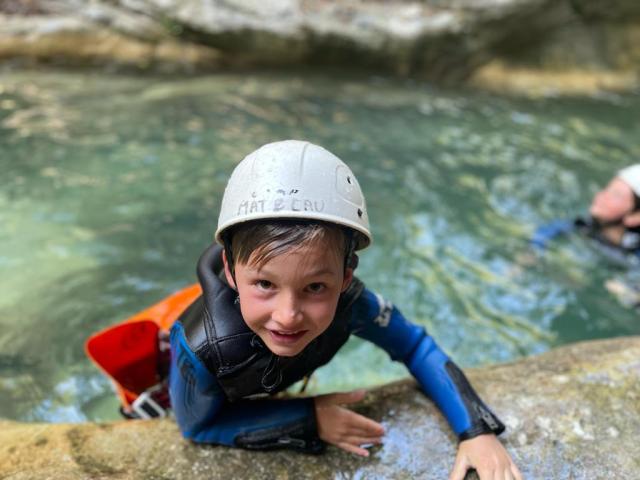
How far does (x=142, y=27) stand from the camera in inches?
336

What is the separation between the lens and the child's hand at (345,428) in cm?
212

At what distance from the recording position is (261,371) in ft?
6.36

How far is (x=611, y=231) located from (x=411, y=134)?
2.79 m

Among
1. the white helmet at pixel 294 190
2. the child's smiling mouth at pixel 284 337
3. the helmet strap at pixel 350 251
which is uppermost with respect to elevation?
the white helmet at pixel 294 190

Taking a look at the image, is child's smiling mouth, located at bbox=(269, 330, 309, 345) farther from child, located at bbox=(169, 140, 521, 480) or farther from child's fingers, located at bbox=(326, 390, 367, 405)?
child's fingers, located at bbox=(326, 390, 367, 405)

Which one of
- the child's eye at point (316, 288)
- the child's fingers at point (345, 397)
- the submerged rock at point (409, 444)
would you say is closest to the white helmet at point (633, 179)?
the submerged rock at point (409, 444)

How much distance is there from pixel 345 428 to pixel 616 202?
3838 millimetres

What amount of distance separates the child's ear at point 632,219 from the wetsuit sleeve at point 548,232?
45 cm

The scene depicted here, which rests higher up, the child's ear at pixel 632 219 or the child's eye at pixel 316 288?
the child's eye at pixel 316 288

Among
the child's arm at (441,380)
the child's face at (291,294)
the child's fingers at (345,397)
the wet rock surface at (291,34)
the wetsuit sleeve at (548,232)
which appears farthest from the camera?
the wet rock surface at (291,34)

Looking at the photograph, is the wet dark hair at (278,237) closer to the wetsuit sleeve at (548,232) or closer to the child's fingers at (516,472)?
the child's fingers at (516,472)

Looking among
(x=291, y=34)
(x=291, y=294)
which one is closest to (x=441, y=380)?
(x=291, y=294)

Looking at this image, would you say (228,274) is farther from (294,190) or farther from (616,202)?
(616,202)

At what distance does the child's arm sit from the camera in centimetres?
205
